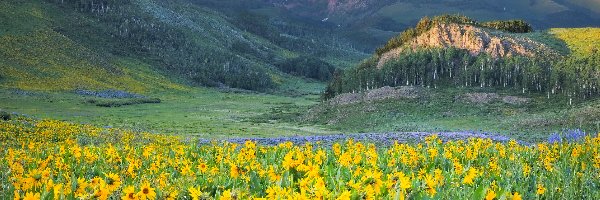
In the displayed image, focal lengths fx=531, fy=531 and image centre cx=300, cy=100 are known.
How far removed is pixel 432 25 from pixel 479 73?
24.7 m

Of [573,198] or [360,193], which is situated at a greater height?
[360,193]

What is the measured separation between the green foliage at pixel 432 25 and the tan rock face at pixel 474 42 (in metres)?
3.02

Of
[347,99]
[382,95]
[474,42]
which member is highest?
[474,42]

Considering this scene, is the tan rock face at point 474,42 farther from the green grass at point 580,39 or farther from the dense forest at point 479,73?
the green grass at point 580,39

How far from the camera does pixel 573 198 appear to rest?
31.9 feet

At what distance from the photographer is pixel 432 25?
11206 cm

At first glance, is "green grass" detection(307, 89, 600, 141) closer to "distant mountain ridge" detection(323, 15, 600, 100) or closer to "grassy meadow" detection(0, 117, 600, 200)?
"distant mountain ridge" detection(323, 15, 600, 100)

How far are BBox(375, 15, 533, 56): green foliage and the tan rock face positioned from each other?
3022 mm

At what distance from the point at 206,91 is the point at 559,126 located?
431 feet

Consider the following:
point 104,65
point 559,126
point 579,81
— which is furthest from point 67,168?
point 104,65

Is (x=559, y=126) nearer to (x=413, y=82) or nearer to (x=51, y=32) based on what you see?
(x=413, y=82)

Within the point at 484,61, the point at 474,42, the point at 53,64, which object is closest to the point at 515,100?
the point at 484,61

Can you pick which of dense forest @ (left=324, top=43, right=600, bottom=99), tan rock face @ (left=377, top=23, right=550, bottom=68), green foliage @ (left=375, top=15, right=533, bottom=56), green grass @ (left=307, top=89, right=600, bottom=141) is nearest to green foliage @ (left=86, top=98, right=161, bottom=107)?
dense forest @ (left=324, top=43, right=600, bottom=99)

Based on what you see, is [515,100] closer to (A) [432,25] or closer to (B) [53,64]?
(A) [432,25]
